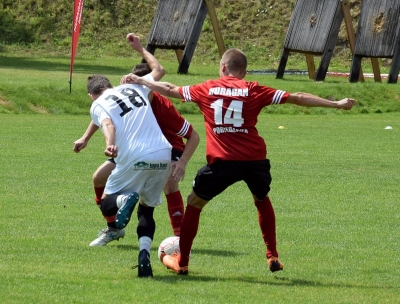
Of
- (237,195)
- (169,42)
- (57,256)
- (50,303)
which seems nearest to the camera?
(50,303)

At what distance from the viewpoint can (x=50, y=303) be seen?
6.44m

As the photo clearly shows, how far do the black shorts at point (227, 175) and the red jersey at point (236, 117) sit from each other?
51mm

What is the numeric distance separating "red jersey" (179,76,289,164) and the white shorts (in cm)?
38

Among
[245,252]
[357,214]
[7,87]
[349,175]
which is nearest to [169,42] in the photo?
[7,87]

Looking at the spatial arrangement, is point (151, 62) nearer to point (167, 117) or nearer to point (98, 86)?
point (98, 86)

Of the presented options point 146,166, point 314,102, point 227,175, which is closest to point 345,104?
point 314,102

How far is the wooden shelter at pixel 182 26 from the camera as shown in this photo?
31562mm

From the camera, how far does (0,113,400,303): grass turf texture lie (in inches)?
275

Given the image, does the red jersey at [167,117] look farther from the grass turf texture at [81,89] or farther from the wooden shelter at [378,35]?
the wooden shelter at [378,35]

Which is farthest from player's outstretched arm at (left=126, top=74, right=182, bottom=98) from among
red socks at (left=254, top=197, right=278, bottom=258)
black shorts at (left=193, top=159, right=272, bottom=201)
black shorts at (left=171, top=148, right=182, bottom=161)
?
black shorts at (left=171, top=148, right=182, bottom=161)

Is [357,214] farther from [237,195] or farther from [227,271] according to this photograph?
[227,271]

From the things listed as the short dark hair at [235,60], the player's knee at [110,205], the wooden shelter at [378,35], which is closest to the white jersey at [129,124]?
the player's knee at [110,205]

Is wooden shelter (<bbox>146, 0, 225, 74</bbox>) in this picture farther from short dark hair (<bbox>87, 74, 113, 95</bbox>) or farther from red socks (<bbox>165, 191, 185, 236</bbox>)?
Answer: short dark hair (<bbox>87, 74, 113, 95</bbox>)

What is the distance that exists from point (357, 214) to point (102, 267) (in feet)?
14.0
